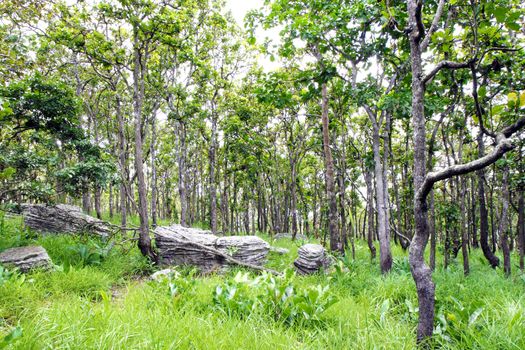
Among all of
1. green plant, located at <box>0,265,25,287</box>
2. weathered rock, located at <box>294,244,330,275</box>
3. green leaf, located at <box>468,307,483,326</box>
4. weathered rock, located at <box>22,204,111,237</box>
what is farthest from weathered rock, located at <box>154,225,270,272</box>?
green leaf, located at <box>468,307,483,326</box>

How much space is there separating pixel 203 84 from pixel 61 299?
40.9 feet

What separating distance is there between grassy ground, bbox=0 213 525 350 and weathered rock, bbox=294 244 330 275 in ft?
4.26

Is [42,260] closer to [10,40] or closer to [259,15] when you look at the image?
[10,40]

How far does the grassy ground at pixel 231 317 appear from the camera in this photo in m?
3.05

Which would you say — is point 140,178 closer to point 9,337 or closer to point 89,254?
point 89,254

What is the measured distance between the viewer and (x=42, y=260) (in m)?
6.16

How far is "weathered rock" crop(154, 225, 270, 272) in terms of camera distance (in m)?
8.66

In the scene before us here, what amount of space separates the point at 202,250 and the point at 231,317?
4.94 metres

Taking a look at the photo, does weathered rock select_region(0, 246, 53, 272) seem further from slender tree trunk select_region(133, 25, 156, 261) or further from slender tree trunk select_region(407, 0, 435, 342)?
slender tree trunk select_region(407, 0, 435, 342)

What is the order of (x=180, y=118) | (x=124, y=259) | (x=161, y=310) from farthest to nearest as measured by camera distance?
(x=180, y=118)
(x=124, y=259)
(x=161, y=310)

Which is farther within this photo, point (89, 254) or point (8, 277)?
point (89, 254)

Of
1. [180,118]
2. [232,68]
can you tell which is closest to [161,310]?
[180,118]

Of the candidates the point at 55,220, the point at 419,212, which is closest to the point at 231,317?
the point at 419,212

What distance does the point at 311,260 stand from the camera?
795cm
